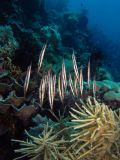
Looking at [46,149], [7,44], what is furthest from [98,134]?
[7,44]

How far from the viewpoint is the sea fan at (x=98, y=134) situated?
323cm

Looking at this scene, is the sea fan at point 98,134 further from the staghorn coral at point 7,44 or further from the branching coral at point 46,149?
the staghorn coral at point 7,44

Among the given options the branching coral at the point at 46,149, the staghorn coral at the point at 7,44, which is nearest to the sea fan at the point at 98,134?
the branching coral at the point at 46,149

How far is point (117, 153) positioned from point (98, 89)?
388 cm

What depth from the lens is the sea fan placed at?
3232 millimetres

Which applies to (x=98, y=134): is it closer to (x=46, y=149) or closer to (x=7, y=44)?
(x=46, y=149)

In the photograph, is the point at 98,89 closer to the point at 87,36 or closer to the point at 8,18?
the point at 8,18

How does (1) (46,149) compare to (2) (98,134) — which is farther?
(1) (46,149)

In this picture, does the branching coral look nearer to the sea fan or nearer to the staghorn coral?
the sea fan

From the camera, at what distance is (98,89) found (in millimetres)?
7059

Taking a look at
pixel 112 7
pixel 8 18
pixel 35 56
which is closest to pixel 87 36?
pixel 8 18

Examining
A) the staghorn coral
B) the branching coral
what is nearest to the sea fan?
the branching coral

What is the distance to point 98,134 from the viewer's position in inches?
127

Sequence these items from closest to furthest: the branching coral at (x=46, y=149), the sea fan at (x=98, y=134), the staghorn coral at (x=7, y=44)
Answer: the sea fan at (x=98, y=134) → the branching coral at (x=46, y=149) → the staghorn coral at (x=7, y=44)
